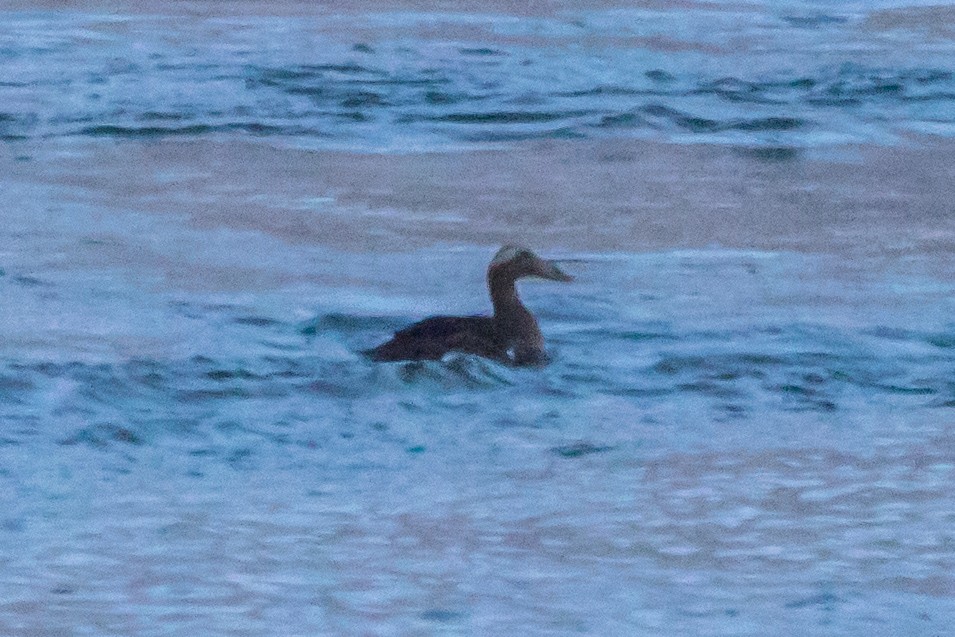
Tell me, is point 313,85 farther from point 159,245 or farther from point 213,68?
point 159,245

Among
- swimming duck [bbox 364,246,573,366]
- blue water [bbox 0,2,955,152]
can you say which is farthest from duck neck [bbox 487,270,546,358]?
blue water [bbox 0,2,955,152]

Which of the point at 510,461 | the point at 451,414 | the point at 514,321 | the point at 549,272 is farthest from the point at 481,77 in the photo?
the point at 510,461

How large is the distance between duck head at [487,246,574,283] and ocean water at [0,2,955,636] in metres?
0.25

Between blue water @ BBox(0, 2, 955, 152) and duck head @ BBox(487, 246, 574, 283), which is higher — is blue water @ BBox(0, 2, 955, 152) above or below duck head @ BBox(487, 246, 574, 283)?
above

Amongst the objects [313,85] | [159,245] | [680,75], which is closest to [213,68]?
[313,85]

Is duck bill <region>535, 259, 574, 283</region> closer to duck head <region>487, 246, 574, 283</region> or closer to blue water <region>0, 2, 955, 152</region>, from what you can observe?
duck head <region>487, 246, 574, 283</region>

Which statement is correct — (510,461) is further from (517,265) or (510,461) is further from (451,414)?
(517,265)

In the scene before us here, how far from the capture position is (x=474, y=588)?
536 cm

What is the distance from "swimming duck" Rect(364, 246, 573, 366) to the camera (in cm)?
810

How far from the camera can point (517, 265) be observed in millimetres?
8906

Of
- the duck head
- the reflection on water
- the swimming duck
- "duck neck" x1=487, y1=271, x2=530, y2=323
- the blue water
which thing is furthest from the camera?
the blue water

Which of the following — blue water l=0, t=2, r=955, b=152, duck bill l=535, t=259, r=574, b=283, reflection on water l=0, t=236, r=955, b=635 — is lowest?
reflection on water l=0, t=236, r=955, b=635

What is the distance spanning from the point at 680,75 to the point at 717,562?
31.7ft

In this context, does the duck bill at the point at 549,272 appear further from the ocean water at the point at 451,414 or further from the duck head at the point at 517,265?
the ocean water at the point at 451,414
